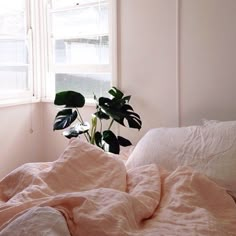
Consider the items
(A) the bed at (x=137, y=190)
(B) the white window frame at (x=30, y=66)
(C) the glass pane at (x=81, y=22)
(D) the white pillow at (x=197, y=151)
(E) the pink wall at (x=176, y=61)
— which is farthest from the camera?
(B) the white window frame at (x=30, y=66)

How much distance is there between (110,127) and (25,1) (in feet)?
4.54

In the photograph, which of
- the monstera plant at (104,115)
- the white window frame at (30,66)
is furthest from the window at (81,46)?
the monstera plant at (104,115)

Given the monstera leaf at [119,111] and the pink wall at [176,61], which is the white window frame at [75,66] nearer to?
the pink wall at [176,61]

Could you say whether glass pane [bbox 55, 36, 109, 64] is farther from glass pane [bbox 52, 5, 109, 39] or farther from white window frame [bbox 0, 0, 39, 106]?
white window frame [bbox 0, 0, 39, 106]

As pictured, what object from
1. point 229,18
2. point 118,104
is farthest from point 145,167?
point 229,18

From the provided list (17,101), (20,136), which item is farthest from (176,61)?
(20,136)

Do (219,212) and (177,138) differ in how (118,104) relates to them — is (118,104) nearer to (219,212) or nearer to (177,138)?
(177,138)

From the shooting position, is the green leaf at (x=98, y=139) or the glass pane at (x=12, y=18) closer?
the green leaf at (x=98, y=139)

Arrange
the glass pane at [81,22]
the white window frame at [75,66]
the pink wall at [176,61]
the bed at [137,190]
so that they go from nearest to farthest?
Answer: 1. the bed at [137,190]
2. the pink wall at [176,61]
3. the white window frame at [75,66]
4. the glass pane at [81,22]

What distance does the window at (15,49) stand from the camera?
285 centimetres

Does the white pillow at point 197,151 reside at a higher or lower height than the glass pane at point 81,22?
lower

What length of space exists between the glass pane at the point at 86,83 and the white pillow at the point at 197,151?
102 cm

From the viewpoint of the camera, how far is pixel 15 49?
296 cm

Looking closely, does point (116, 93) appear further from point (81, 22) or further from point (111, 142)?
point (81, 22)
